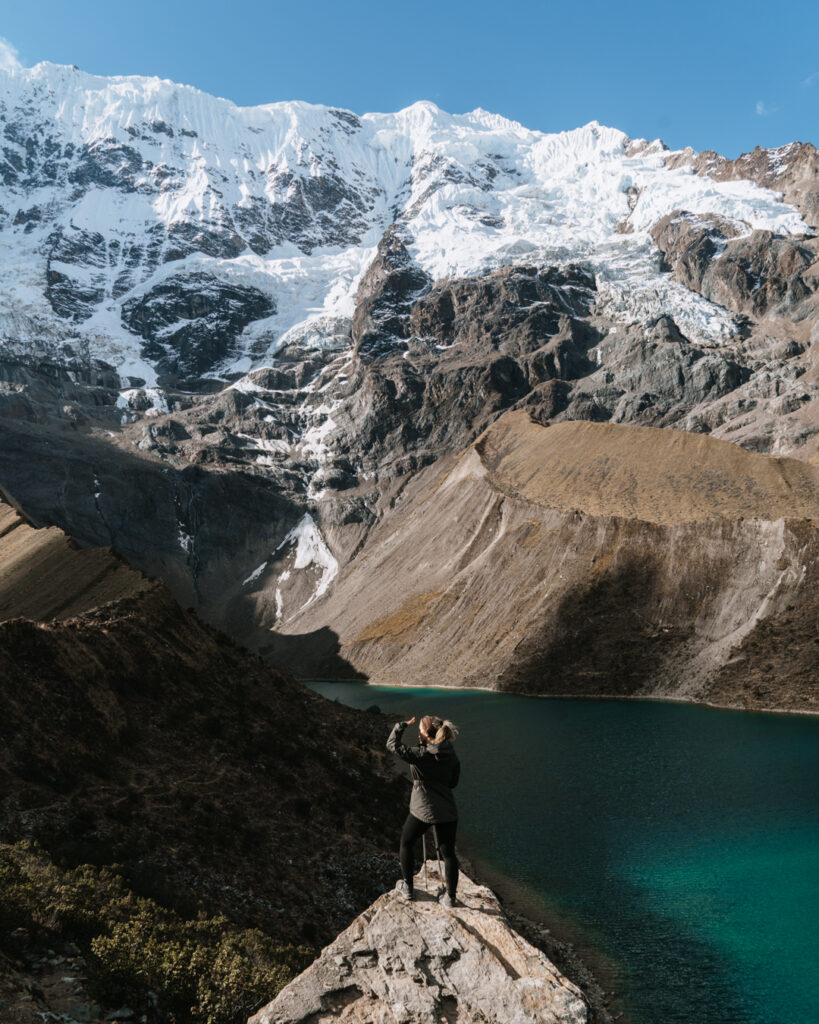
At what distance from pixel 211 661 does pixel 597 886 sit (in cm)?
2226

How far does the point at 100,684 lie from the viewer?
32.1 meters

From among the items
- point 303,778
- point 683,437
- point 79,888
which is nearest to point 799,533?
point 683,437

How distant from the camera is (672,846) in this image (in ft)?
114

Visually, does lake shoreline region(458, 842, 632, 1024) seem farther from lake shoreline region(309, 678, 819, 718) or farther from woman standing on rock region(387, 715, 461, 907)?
lake shoreline region(309, 678, 819, 718)

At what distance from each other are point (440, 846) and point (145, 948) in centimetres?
649

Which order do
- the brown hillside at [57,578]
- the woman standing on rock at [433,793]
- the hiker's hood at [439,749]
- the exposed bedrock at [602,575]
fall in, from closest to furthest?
1. the hiker's hood at [439,749]
2. the woman standing on rock at [433,793]
3. the brown hillside at [57,578]
4. the exposed bedrock at [602,575]

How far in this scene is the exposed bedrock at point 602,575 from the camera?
75.6 metres

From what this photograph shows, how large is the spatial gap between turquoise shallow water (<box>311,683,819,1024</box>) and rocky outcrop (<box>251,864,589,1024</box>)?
13383 millimetres

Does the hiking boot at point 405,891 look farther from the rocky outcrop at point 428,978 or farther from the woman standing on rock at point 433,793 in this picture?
the rocky outcrop at point 428,978

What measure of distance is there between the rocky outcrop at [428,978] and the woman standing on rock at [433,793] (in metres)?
0.67

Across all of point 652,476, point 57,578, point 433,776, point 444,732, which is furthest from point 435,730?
point 652,476

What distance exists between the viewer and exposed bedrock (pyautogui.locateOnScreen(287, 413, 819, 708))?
75.6 m

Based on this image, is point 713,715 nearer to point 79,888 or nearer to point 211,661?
point 211,661

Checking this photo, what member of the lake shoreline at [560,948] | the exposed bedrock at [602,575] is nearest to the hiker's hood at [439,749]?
the lake shoreline at [560,948]
